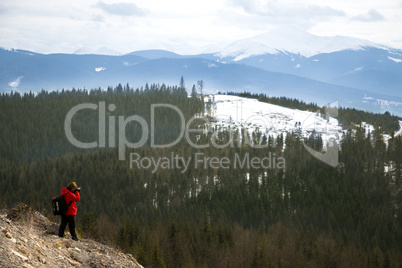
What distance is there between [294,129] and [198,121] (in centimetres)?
4443

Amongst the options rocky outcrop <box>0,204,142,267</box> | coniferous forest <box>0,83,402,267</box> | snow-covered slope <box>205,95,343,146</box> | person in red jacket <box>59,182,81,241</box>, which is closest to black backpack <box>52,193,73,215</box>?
person in red jacket <box>59,182,81,241</box>

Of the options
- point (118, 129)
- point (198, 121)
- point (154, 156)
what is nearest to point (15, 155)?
point (118, 129)

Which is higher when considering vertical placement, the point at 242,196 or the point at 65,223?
the point at 65,223

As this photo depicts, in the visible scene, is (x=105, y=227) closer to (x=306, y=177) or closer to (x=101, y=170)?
(x=101, y=170)

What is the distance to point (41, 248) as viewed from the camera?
1661 cm

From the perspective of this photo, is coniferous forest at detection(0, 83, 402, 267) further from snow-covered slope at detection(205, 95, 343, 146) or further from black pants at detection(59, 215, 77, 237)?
black pants at detection(59, 215, 77, 237)

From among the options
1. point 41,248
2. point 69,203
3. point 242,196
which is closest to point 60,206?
point 69,203

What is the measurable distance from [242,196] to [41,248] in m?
109

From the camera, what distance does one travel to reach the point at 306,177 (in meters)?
132

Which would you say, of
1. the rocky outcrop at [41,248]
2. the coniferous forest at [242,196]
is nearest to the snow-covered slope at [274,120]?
the coniferous forest at [242,196]

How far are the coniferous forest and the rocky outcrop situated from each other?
51.5 metres

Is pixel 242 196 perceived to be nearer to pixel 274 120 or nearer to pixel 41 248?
pixel 274 120

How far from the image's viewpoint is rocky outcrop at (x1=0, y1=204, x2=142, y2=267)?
49.1 feet

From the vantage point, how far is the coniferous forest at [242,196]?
8031 centimetres
